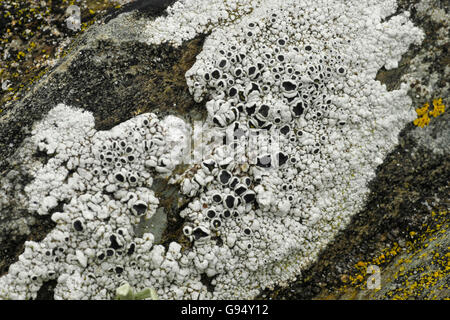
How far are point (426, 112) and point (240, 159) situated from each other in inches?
123

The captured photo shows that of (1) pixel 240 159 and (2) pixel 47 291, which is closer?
(2) pixel 47 291

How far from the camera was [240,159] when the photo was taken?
4.96 m

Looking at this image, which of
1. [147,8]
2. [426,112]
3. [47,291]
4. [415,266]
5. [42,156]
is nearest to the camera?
[47,291]

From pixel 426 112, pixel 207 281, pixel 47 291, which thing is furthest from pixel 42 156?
pixel 426 112

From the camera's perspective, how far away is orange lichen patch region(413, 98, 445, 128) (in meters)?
5.56

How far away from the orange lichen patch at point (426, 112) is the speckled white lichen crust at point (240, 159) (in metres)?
0.27

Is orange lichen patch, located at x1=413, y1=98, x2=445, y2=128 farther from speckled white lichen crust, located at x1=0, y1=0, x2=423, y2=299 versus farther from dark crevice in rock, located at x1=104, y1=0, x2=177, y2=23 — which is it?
dark crevice in rock, located at x1=104, y1=0, x2=177, y2=23

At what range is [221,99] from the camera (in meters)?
5.11

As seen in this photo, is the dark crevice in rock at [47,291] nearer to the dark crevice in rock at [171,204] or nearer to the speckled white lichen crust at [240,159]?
the speckled white lichen crust at [240,159]

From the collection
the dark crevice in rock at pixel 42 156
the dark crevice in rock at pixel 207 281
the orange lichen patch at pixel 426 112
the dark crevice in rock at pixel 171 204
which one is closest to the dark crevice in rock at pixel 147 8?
the dark crevice in rock at pixel 42 156

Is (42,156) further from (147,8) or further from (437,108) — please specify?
(437,108)

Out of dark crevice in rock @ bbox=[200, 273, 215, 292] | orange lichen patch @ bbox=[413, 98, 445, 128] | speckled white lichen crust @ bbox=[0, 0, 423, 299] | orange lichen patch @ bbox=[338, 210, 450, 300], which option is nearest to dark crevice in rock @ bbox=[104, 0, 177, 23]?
speckled white lichen crust @ bbox=[0, 0, 423, 299]

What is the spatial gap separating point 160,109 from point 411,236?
14.2 feet

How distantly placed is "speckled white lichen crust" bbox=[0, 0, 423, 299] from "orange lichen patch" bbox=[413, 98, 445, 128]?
A: 272mm
